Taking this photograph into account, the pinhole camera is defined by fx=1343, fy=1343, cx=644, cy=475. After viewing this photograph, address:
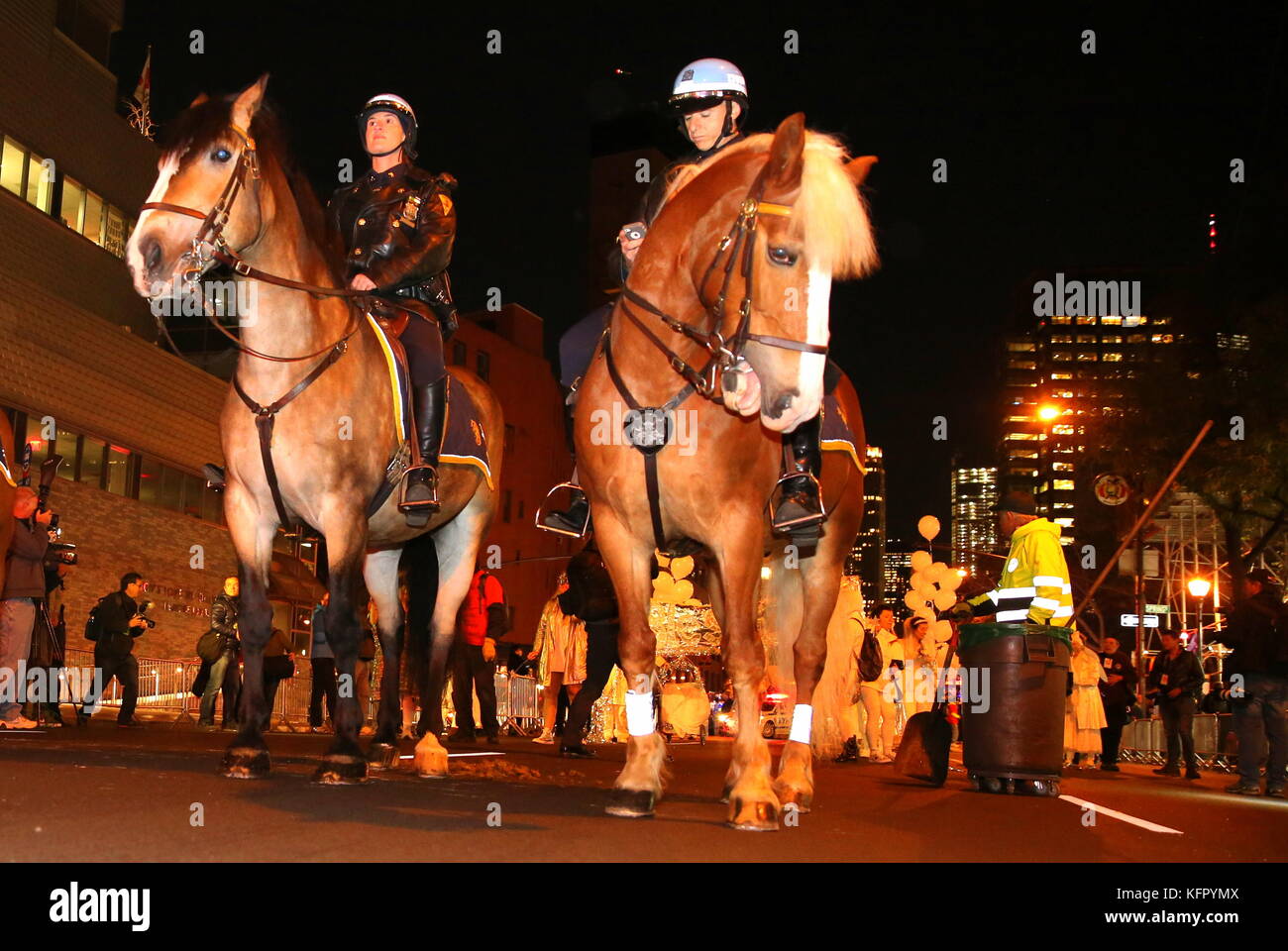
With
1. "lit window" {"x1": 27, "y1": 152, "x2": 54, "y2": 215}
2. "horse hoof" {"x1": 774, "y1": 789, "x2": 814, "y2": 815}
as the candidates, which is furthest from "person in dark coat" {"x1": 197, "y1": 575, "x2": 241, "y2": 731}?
"lit window" {"x1": 27, "y1": 152, "x2": 54, "y2": 215}

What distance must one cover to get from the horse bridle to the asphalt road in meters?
2.17

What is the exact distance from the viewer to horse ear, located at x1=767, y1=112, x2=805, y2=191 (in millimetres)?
6320

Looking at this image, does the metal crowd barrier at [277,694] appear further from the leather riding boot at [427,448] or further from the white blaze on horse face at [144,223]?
the white blaze on horse face at [144,223]

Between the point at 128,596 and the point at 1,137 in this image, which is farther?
the point at 1,137

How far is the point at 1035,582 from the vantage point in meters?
11.0

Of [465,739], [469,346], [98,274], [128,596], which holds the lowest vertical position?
[465,739]

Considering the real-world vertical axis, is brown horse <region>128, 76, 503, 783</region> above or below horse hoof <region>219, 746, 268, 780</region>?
above

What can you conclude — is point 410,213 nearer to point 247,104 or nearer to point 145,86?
point 247,104

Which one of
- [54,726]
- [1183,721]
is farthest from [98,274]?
[1183,721]

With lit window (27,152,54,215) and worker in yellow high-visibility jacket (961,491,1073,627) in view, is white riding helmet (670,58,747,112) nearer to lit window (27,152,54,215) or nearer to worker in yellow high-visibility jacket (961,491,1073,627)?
worker in yellow high-visibility jacket (961,491,1073,627)

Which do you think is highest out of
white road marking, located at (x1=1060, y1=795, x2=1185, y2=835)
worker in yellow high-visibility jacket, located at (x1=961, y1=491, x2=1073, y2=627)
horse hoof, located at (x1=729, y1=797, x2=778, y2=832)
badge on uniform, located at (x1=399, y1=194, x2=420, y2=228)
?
badge on uniform, located at (x1=399, y1=194, x2=420, y2=228)

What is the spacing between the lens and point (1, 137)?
104ft

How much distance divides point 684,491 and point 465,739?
1097 centimetres
